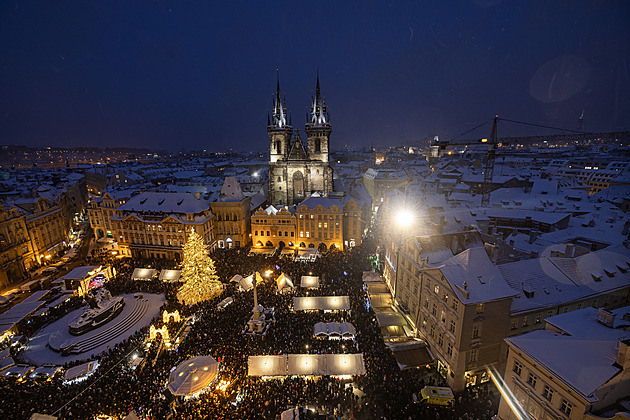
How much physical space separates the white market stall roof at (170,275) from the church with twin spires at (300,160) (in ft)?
97.6

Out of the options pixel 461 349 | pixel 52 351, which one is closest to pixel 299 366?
pixel 461 349

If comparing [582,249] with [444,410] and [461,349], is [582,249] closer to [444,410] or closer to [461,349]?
[461,349]

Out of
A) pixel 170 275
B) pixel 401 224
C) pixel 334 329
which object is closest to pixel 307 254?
pixel 401 224

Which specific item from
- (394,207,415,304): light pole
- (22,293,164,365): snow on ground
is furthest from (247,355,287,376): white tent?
(22,293,164,365): snow on ground

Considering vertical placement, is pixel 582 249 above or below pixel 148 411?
above

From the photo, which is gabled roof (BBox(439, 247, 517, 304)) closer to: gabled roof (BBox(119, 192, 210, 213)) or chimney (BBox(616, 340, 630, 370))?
chimney (BBox(616, 340, 630, 370))

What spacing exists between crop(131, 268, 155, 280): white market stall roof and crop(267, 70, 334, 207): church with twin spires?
30.9 m

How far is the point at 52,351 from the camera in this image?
2781 cm

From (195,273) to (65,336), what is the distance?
44.7 feet

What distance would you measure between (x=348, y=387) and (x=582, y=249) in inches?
1005

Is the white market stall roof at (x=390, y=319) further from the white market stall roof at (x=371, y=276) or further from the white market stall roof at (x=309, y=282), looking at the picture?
the white market stall roof at (x=309, y=282)

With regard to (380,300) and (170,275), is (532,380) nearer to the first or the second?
(380,300)

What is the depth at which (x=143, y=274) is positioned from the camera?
40.0 m

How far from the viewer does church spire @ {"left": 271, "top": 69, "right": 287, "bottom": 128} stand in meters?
69.8
